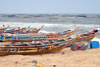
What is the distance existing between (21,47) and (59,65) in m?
2.85

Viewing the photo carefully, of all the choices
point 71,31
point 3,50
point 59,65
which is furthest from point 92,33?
point 3,50

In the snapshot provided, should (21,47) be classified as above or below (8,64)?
above

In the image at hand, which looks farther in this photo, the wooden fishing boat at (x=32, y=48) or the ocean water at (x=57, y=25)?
the ocean water at (x=57, y=25)

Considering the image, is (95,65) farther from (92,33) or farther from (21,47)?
(92,33)

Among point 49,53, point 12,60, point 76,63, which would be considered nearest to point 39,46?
point 49,53

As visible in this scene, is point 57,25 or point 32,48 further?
point 57,25

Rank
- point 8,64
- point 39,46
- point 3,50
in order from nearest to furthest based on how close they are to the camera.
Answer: point 8,64 < point 3,50 < point 39,46

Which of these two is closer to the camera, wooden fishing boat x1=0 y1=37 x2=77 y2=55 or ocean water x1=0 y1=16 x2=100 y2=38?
wooden fishing boat x1=0 y1=37 x2=77 y2=55

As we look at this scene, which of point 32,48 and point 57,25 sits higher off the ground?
point 57,25

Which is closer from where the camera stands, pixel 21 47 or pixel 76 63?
pixel 76 63

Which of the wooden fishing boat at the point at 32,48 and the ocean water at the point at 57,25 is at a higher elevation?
the ocean water at the point at 57,25

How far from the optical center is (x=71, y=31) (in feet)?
45.4

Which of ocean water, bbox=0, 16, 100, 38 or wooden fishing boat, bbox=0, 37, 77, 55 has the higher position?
ocean water, bbox=0, 16, 100, 38

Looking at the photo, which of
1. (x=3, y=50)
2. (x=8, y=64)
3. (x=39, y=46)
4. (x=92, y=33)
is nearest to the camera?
(x=8, y=64)
